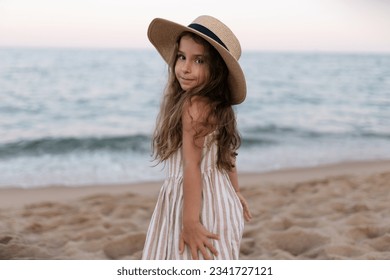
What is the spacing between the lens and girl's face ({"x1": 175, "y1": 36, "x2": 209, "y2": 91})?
1.21 meters

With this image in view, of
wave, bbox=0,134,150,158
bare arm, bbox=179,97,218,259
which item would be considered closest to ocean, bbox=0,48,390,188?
wave, bbox=0,134,150,158

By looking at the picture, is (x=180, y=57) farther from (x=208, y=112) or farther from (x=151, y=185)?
(x=151, y=185)

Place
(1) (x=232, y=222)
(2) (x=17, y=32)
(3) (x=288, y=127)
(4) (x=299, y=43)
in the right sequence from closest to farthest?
1. (1) (x=232, y=222)
2. (3) (x=288, y=127)
3. (2) (x=17, y=32)
4. (4) (x=299, y=43)

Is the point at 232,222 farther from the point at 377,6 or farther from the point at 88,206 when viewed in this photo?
the point at 377,6

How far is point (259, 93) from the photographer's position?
7.63m

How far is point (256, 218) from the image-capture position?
2.60 meters

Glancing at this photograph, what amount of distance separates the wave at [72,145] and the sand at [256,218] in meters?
1.10

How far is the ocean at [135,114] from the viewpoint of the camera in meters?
3.96

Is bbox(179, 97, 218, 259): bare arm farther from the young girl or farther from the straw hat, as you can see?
the straw hat

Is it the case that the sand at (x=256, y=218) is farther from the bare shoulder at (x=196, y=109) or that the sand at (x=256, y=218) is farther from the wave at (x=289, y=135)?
the wave at (x=289, y=135)

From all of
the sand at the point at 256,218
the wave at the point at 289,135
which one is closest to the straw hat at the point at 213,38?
the sand at the point at 256,218

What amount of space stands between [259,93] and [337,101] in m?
1.11

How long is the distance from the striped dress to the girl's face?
0.14 meters
